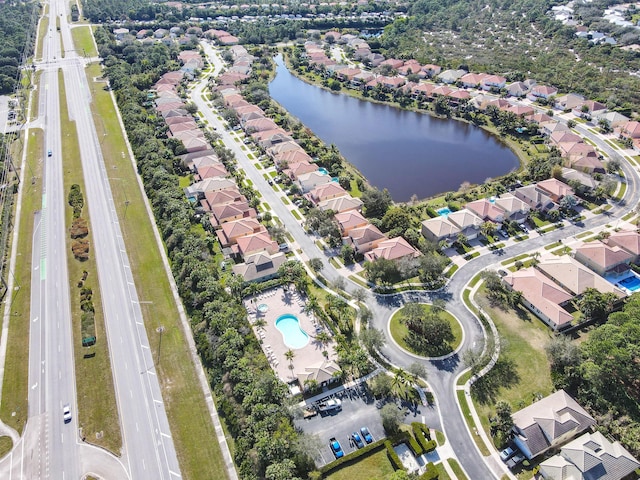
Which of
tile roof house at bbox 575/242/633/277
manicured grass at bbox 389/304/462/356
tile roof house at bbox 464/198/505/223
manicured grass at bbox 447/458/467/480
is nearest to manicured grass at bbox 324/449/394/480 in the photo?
manicured grass at bbox 447/458/467/480

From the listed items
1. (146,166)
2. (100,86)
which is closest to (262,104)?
(146,166)

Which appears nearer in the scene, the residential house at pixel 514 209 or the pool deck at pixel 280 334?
the pool deck at pixel 280 334

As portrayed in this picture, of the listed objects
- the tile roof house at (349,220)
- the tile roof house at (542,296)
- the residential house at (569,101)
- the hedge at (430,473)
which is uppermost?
the residential house at (569,101)

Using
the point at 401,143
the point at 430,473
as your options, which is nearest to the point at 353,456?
the point at 430,473

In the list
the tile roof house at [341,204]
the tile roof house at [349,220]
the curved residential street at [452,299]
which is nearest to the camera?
the curved residential street at [452,299]

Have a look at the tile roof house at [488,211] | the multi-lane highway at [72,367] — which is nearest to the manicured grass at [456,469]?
the multi-lane highway at [72,367]

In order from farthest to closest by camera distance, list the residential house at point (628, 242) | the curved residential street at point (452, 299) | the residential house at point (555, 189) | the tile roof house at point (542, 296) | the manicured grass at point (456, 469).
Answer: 1. the residential house at point (555, 189)
2. the residential house at point (628, 242)
3. the tile roof house at point (542, 296)
4. the curved residential street at point (452, 299)
5. the manicured grass at point (456, 469)

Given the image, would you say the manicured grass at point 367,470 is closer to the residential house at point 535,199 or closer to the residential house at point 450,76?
the residential house at point 535,199

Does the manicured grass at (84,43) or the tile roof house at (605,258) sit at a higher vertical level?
the manicured grass at (84,43)
